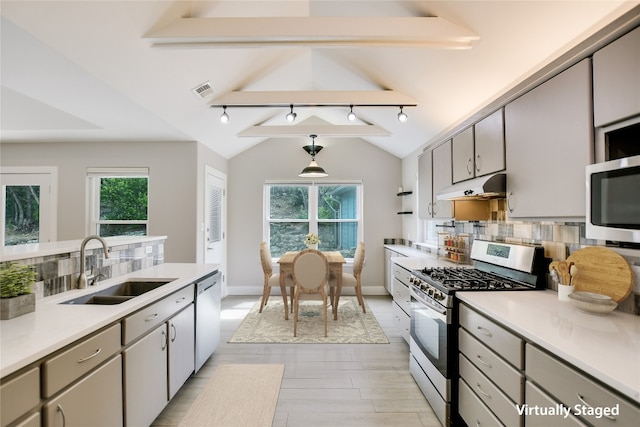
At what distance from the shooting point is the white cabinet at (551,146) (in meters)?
1.40

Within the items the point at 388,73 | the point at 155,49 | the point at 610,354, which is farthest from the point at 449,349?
the point at 155,49

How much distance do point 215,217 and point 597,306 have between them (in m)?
4.52

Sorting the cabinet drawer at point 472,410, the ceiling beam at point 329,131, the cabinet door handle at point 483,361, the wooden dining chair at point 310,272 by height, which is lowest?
the cabinet drawer at point 472,410

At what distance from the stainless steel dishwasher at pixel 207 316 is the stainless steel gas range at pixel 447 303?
182cm

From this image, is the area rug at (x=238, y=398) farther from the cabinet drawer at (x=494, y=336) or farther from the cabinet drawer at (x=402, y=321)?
the cabinet drawer at (x=494, y=336)

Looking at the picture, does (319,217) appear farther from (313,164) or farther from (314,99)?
(314,99)

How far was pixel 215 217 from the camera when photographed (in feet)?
15.6

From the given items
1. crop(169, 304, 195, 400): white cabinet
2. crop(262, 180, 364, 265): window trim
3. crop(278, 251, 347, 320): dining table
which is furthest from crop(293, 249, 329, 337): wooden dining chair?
crop(262, 180, 364, 265): window trim

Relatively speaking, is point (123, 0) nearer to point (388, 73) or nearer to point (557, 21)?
point (388, 73)

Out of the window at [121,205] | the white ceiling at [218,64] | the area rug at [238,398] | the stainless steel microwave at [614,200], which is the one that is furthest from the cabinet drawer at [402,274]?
the window at [121,205]

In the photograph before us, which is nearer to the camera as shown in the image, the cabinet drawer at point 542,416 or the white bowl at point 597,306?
the cabinet drawer at point 542,416

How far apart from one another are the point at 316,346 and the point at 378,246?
264cm

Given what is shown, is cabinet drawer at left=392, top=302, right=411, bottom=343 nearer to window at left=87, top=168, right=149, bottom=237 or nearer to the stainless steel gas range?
the stainless steel gas range

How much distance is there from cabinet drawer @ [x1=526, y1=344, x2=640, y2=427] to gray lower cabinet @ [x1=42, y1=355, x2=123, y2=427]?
1.94 m
